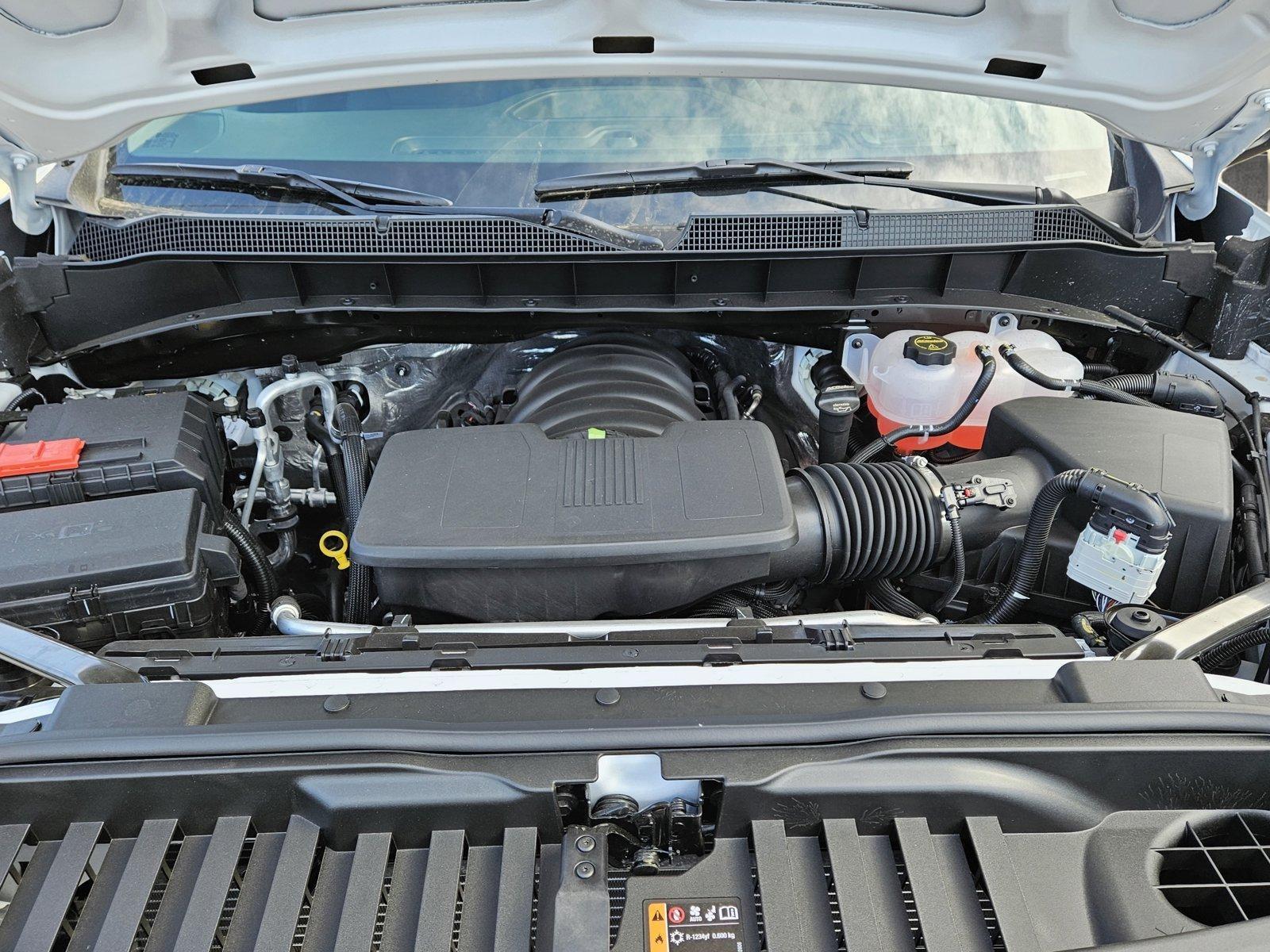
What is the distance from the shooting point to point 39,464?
1574 millimetres

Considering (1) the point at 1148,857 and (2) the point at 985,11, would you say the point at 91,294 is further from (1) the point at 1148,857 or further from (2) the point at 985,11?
(1) the point at 1148,857

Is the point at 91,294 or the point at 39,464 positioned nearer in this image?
the point at 39,464

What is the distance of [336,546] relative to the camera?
1886mm

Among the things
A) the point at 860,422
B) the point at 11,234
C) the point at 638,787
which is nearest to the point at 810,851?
the point at 638,787

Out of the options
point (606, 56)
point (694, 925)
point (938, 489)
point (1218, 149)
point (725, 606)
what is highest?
point (606, 56)

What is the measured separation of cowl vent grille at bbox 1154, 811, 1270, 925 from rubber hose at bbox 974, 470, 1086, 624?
0.54 metres

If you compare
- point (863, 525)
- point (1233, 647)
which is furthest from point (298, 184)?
point (1233, 647)

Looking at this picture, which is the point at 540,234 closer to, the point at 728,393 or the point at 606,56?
the point at 606,56

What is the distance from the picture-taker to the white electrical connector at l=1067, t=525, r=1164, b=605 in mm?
1457

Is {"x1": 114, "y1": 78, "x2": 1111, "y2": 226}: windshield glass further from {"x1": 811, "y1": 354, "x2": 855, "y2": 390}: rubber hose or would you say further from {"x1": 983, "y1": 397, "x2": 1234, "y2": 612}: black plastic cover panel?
{"x1": 983, "y1": 397, "x2": 1234, "y2": 612}: black plastic cover panel

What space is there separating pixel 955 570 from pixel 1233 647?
1.42 feet

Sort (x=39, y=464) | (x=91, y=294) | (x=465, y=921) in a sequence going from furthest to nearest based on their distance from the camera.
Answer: (x=91, y=294), (x=39, y=464), (x=465, y=921)

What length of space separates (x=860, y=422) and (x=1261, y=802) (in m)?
1.17

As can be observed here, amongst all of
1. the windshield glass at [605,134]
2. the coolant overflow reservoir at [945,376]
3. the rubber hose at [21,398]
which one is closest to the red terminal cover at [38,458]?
the rubber hose at [21,398]
